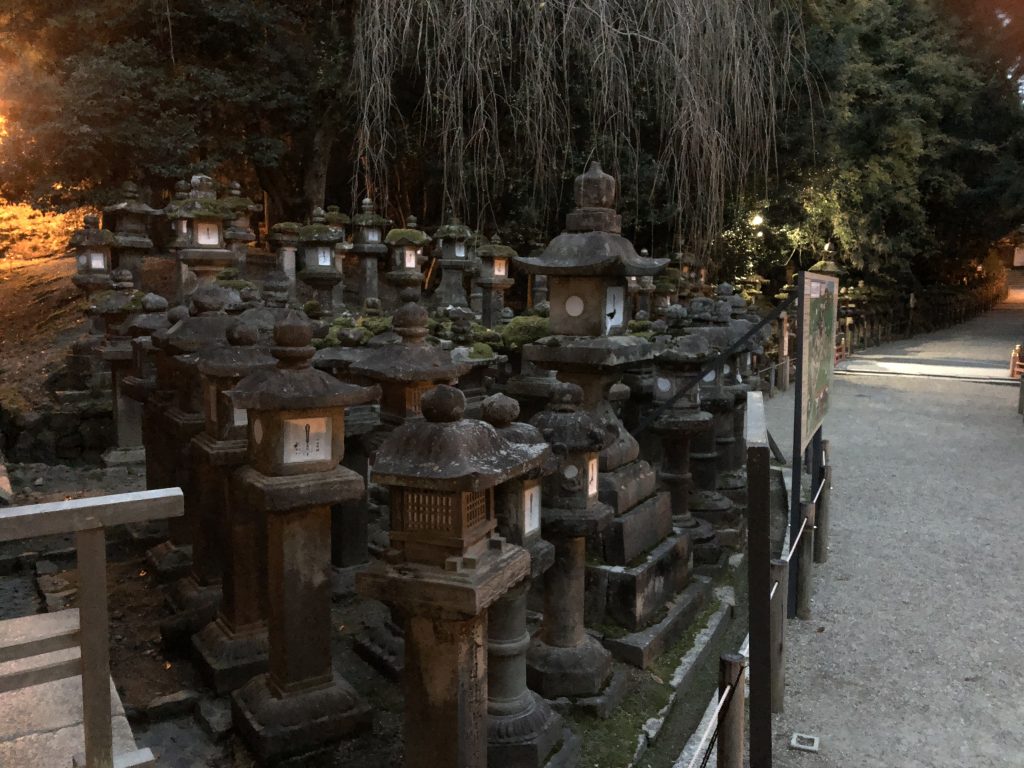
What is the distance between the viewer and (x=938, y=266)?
2641 centimetres

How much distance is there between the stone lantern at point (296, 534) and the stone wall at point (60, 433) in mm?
6809

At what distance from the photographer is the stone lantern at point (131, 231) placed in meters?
10.5

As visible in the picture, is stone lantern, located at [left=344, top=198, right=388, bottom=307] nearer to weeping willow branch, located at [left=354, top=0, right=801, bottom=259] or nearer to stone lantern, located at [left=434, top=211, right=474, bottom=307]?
stone lantern, located at [left=434, top=211, right=474, bottom=307]

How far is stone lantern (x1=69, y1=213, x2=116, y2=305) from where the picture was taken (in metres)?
9.88

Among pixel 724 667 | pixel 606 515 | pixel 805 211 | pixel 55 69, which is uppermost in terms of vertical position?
pixel 55 69

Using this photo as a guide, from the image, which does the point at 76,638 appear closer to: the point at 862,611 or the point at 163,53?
the point at 862,611

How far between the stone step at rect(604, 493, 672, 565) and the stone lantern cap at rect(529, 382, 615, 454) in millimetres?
783

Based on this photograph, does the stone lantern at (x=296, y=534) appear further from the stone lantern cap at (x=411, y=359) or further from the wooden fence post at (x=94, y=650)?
the wooden fence post at (x=94, y=650)

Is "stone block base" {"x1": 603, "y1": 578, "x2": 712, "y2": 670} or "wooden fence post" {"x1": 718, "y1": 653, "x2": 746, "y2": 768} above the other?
"wooden fence post" {"x1": 718, "y1": 653, "x2": 746, "y2": 768}

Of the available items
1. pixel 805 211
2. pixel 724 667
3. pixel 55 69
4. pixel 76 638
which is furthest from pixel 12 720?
pixel 805 211

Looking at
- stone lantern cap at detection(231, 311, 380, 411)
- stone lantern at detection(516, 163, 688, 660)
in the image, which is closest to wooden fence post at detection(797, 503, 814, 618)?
stone lantern at detection(516, 163, 688, 660)

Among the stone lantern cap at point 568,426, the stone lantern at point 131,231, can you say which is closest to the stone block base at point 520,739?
the stone lantern cap at point 568,426

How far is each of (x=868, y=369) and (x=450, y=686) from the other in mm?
15738

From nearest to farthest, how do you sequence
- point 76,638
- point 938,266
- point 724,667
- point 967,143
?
point 76,638, point 724,667, point 967,143, point 938,266
